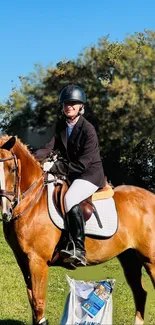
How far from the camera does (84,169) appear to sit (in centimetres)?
503

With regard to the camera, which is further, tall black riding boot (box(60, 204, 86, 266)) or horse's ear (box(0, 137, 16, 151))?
tall black riding boot (box(60, 204, 86, 266))

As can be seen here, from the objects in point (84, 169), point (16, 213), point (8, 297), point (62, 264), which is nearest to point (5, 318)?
point (8, 297)

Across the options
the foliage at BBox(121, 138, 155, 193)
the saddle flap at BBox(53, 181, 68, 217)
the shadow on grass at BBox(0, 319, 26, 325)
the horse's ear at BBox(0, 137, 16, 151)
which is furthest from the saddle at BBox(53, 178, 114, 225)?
the foliage at BBox(121, 138, 155, 193)

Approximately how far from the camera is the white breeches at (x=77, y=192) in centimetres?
482

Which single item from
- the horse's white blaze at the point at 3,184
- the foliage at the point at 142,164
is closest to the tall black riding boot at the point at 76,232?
the horse's white blaze at the point at 3,184

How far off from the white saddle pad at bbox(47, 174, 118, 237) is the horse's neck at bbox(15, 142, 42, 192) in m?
0.18

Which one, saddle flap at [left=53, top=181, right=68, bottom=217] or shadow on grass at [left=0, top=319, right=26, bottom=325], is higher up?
saddle flap at [left=53, top=181, right=68, bottom=217]

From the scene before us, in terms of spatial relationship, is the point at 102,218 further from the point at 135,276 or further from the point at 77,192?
the point at 135,276

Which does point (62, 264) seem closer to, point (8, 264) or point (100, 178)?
point (100, 178)

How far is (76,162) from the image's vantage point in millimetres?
5098

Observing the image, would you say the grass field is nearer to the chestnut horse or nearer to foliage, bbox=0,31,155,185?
the chestnut horse

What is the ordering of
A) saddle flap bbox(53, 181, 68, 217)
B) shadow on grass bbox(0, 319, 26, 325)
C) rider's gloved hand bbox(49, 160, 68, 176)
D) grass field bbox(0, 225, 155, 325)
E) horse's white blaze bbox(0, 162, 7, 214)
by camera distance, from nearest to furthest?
horse's white blaze bbox(0, 162, 7, 214), saddle flap bbox(53, 181, 68, 217), rider's gloved hand bbox(49, 160, 68, 176), shadow on grass bbox(0, 319, 26, 325), grass field bbox(0, 225, 155, 325)

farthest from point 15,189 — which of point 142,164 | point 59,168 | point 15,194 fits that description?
point 142,164

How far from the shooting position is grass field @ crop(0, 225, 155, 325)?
6.27m
